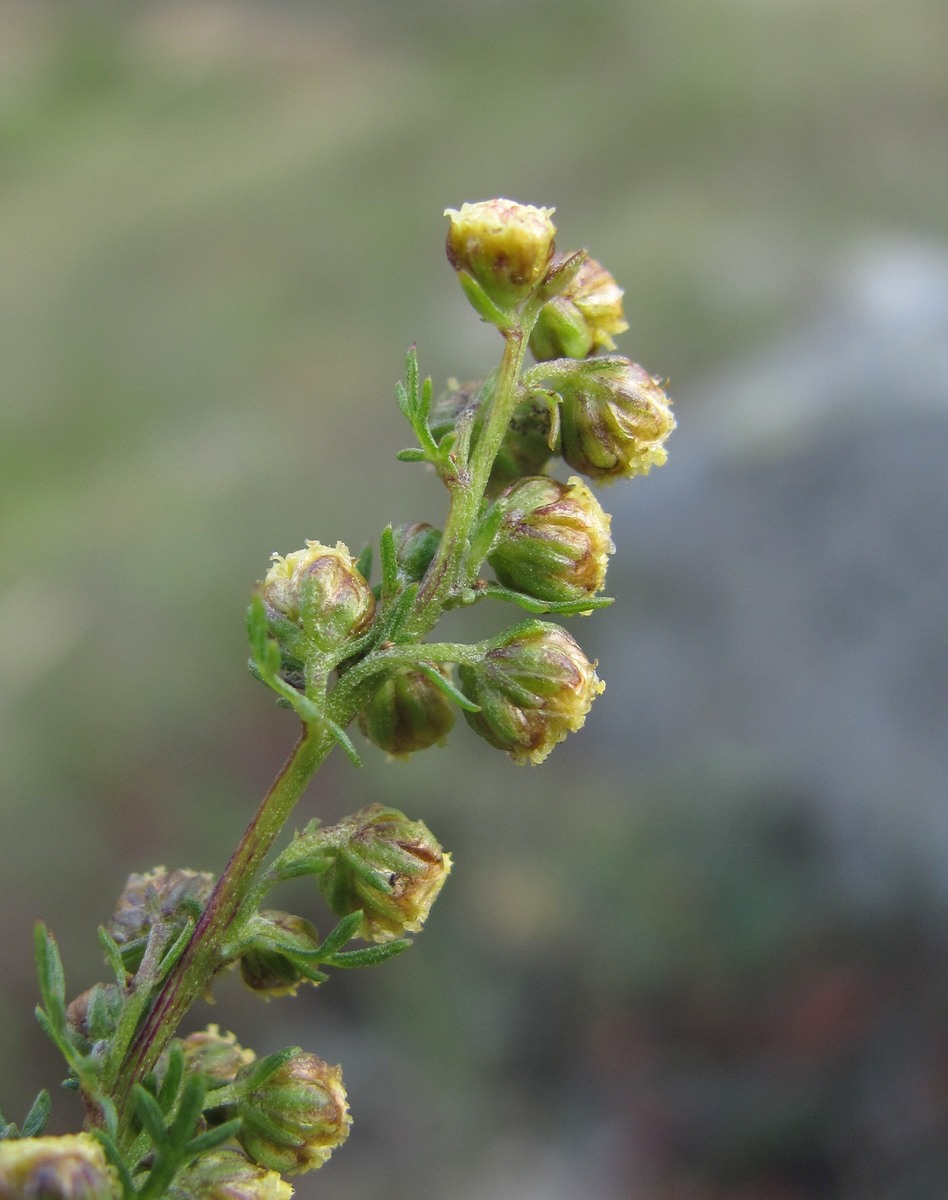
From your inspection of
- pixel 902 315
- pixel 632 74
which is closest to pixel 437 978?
pixel 902 315

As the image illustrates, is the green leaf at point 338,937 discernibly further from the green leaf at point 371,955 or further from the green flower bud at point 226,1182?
the green flower bud at point 226,1182

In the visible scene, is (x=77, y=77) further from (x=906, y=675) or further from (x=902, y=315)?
(x=906, y=675)

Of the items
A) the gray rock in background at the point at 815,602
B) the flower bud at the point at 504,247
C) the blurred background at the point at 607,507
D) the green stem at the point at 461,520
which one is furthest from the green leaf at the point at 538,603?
the gray rock in background at the point at 815,602

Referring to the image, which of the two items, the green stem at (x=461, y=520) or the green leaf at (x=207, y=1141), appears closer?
the green leaf at (x=207, y=1141)

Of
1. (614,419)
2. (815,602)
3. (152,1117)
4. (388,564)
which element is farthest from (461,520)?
(815,602)

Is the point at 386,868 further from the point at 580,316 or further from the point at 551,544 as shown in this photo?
the point at 580,316

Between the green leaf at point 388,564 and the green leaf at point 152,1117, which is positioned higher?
the green leaf at point 388,564
